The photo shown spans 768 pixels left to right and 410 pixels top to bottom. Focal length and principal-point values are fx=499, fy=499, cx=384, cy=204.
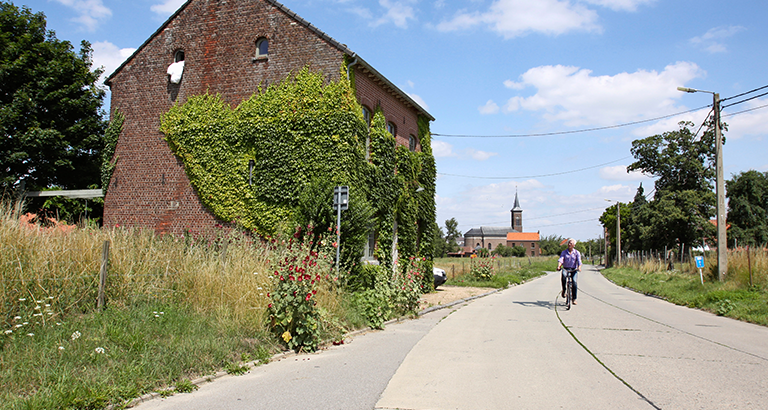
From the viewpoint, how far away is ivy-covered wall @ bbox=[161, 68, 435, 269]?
15234 millimetres

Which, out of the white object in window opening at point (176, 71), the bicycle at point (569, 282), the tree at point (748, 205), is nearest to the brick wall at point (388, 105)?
the white object in window opening at point (176, 71)

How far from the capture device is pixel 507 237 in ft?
507

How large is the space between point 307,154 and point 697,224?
44666 millimetres

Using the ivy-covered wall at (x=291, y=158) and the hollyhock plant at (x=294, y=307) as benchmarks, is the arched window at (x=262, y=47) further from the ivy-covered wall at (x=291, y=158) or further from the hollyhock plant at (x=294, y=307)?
the hollyhock plant at (x=294, y=307)

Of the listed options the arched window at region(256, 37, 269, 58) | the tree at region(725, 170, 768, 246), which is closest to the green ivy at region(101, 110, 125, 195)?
the arched window at region(256, 37, 269, 58)

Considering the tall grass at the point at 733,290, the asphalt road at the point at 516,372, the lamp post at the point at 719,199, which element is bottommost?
the asphalt road at the point at 516,372

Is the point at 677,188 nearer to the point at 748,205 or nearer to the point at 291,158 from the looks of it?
the point at 748,205

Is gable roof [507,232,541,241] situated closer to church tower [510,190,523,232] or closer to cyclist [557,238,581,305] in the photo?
church tower [510,190,523,232]

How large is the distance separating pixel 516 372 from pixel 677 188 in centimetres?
5434

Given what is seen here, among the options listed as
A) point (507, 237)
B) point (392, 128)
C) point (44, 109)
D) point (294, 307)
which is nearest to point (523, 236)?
point (507, 237)

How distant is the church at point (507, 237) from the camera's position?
150m

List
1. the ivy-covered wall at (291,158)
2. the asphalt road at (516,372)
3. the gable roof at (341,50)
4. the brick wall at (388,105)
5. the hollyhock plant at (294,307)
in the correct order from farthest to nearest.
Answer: the brick wall at (388,105) < the gable roof at (341,50) < the ivy-covered wall at (291,158) < the hollyhock plant at (294,307) < the asphalt road at (516,372)

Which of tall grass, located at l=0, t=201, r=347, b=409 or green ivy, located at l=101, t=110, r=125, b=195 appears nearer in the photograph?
tall grass, located at l=0, t=201, r=347, b=409

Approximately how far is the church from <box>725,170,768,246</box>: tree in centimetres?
9369
